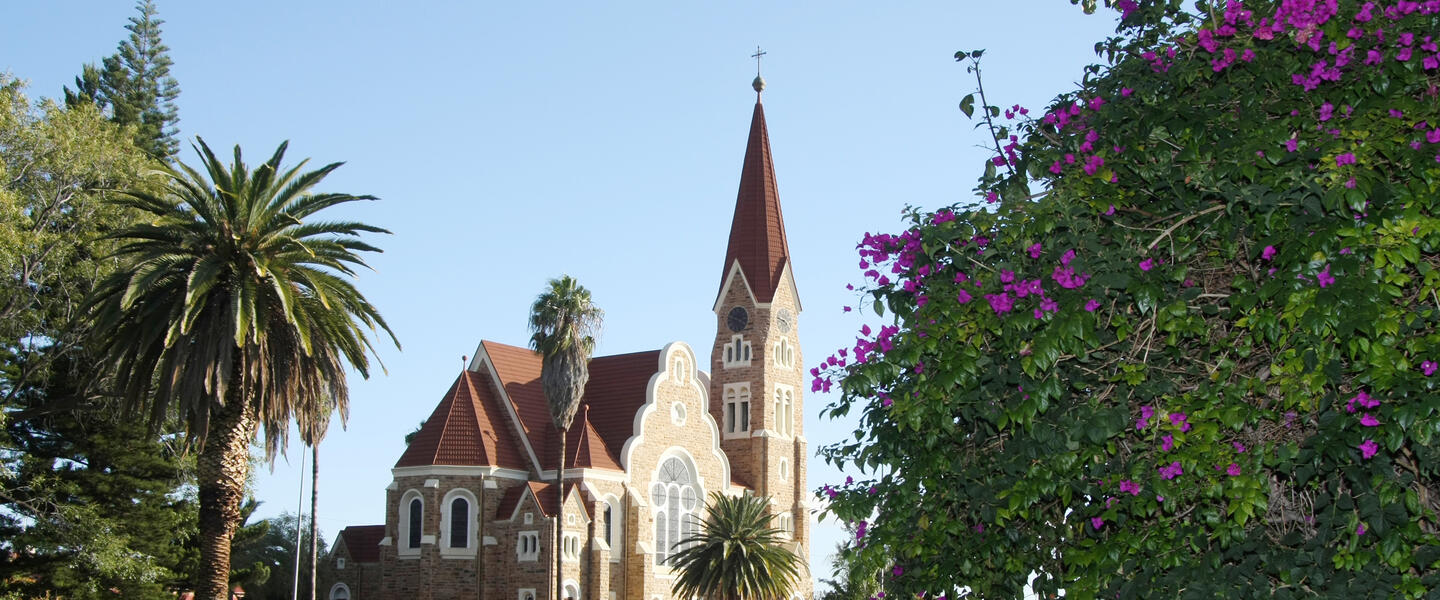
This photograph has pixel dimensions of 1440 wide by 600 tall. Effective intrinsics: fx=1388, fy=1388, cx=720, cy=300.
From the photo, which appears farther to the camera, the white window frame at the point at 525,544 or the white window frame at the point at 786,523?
the white window frame at the point at 786,523

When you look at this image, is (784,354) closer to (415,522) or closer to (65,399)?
(415,522)

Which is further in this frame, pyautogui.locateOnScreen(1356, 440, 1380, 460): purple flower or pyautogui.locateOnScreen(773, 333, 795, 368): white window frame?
pyautogui.locateOnScreen(773, 333, 795, 368): white window frame

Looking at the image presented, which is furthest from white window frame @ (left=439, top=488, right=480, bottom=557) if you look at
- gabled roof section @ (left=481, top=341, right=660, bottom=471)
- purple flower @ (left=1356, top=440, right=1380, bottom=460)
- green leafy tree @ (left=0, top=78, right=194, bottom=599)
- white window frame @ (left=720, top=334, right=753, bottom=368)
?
purple flower @ (left=1356, top=440, right=1380, bottom=460)

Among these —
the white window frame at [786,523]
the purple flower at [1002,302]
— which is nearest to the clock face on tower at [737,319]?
the white window frame at [786,523]

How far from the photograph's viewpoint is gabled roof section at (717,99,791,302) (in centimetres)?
6106

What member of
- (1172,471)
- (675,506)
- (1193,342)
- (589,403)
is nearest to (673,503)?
(675,506)

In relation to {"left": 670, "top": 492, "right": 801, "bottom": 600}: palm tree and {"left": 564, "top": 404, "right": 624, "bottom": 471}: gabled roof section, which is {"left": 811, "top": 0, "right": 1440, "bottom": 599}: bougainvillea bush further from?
{"left": 564, "top": 404, "right": 624, "bottom": 471}: gabled roof section

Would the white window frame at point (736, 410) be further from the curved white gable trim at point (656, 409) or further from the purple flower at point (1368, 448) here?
the purple flower at point (1368, 448)

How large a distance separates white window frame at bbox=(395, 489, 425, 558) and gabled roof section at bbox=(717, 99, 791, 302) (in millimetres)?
17056

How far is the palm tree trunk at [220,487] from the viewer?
2489 centimetres

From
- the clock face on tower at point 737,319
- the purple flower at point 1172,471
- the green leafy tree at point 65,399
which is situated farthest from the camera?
the clock face on tower at point 737,319

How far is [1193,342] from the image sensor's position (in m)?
9.37

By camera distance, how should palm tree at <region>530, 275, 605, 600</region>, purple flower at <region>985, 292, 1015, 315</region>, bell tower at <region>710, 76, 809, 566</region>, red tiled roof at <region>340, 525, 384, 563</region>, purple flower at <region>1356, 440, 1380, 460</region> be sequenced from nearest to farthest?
purple flower at <region>1356, 440, 1380, 460</region>, purple flower at <region>985, 292, 1015, 315</region>, palm tree at <region>530, 275, 605, 600</region>, red tiled roof at <region>340, 525, 384, 563</region>, bell tower at <region>710, 76, 809, 566</region>

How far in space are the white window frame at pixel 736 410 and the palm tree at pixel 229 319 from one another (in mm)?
33671
